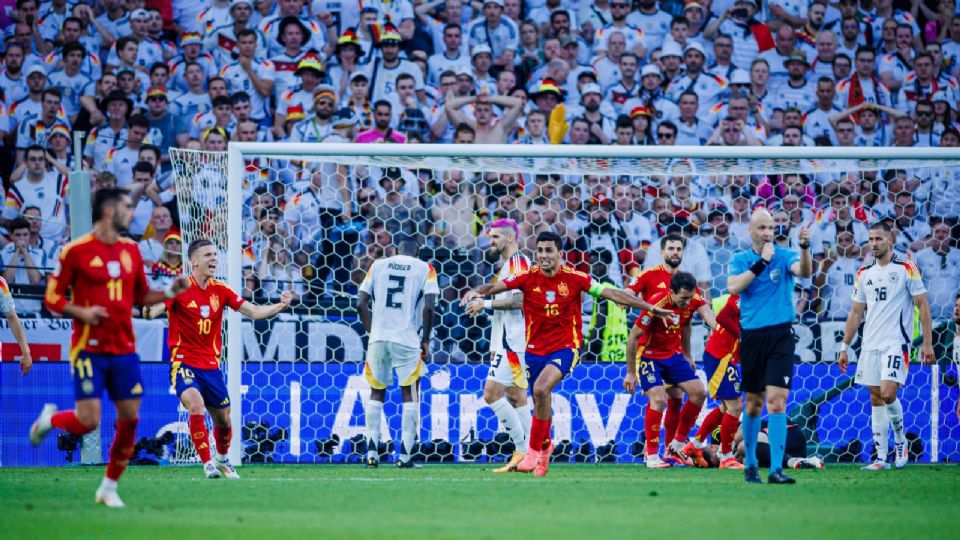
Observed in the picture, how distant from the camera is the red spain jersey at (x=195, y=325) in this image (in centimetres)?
1080

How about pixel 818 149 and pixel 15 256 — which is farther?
pixel 15 256

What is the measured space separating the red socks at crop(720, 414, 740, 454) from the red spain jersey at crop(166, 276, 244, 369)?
4.93 m

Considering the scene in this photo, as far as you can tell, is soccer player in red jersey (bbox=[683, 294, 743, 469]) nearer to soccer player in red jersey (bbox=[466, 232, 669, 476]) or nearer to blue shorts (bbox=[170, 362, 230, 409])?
soccer player in red jersey (bbox=[466, 232, 669, 476])

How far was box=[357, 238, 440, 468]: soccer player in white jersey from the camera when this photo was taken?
1223cm

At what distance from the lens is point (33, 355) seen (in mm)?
12977

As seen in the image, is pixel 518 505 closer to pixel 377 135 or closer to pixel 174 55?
pixel 377 135

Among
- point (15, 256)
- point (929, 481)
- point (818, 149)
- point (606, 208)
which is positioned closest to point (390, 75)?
point (606, 208)

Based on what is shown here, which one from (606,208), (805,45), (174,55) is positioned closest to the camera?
(606,208)

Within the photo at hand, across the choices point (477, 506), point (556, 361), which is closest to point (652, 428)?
point (556, 361)

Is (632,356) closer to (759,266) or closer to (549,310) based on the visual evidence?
(549,310)

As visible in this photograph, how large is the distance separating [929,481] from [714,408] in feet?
9.94

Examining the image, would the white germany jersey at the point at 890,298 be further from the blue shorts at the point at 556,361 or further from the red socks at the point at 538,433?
the red socks at the point at 538,433

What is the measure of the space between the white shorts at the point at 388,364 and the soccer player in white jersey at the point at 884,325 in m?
4.12

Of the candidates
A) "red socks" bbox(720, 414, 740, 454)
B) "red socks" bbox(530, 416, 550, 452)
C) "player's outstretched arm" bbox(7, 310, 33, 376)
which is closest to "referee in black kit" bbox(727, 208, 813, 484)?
"red socks" bbox(530, 416, 550, 452)
